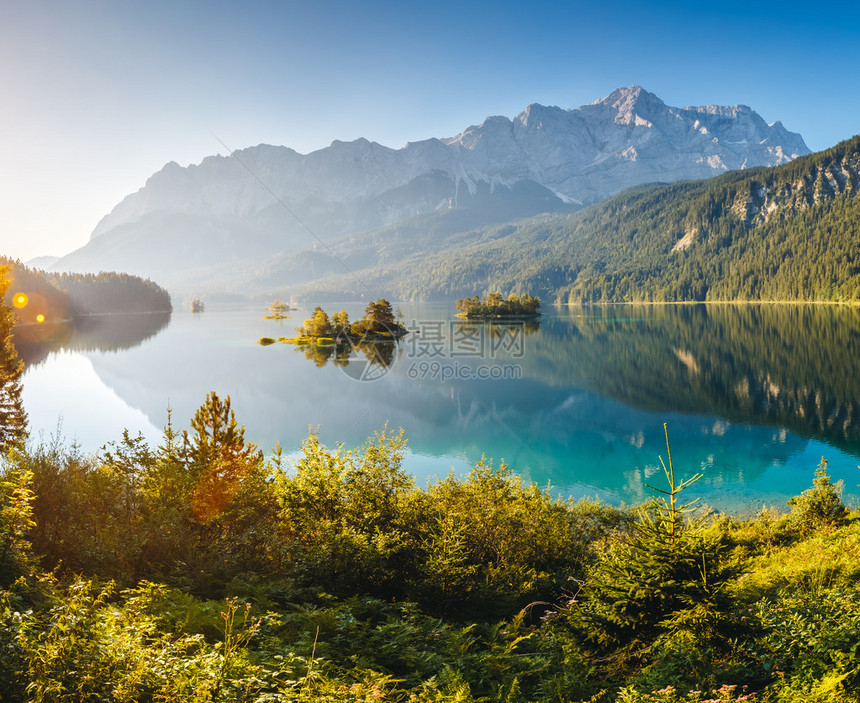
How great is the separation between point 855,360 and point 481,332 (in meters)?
72.6

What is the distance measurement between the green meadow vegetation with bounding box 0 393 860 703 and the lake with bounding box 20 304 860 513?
48.4 feet

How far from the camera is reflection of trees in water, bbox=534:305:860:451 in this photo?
43.5m

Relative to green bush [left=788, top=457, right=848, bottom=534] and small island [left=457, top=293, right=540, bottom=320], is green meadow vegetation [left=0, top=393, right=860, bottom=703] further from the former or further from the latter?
small island [left=457, top=293, right=540, bottom=320]

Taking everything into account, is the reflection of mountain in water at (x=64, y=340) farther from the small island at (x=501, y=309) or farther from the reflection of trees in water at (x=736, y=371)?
the small island at (x=501, y=309)

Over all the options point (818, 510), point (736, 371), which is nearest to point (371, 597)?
point (818, 510)

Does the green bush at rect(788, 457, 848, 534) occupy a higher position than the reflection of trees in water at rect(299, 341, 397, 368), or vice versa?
the reflection of trees in water at rect(299, 341, 397, 368)

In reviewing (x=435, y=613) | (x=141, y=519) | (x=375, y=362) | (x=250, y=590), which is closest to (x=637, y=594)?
(x=435, y=613)

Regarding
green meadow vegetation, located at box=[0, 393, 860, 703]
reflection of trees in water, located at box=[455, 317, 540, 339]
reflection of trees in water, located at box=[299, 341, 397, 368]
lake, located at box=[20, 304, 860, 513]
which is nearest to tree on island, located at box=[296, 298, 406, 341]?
reflection of trees in water, located at box=[299, 341, 397, 368]

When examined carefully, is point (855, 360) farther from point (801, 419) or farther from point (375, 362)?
point (375, 362)

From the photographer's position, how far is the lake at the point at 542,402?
32844 mm

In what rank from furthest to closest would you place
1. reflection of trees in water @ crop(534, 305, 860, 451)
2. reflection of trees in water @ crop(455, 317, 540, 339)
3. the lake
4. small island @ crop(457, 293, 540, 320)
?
1. small island @ crop(457, 293, 540, 320)
2. reflection of trees in water @ crop(455, 317, 540, 339)
3. reflection of trees in water @ crop(534, 305, 860, 451)
4. the lake

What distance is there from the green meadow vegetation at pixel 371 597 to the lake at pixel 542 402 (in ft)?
48.4

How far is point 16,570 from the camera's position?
7.07m

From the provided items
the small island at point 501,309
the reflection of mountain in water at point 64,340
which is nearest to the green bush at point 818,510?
the reflection of mountain in water at point 64,340
